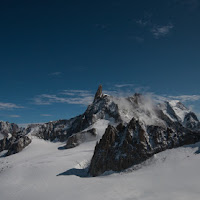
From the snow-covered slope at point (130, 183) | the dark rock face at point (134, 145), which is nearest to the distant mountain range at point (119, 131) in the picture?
the dark rock face at point (134, 145)

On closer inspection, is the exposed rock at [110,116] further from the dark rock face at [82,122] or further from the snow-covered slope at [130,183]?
the snow-covered slope at [130,183]

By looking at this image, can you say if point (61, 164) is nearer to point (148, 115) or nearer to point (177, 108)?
point (148, 115)

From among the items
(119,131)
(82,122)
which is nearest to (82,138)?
(82,122)

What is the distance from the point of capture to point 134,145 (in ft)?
84.1

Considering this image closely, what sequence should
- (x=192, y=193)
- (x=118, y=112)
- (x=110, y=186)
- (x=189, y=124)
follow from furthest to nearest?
1. (x=189, y=124)
2. (x=118, y=112)
3. (x=110, y=186)
4. (x=192, y=193)

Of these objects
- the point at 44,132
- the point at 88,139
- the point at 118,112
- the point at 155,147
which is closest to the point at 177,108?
the point at 118,112

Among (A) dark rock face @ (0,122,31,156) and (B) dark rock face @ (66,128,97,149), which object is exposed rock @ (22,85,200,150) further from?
(B) dark rock face @ (66,128,97,149)

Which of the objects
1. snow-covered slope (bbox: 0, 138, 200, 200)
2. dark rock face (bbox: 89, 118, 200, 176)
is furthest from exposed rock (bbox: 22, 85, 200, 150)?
snow-covered slope (bbox: 0, 138, 200, 200)

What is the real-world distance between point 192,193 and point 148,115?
6547cm

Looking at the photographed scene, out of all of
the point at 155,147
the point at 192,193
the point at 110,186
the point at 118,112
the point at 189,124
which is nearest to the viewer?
the point at 192,193

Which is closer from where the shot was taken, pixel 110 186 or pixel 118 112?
pixel 110 186

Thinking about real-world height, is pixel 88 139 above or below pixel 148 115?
below

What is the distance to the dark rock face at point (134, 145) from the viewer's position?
957 inches

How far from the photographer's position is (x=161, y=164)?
20.9 metres
